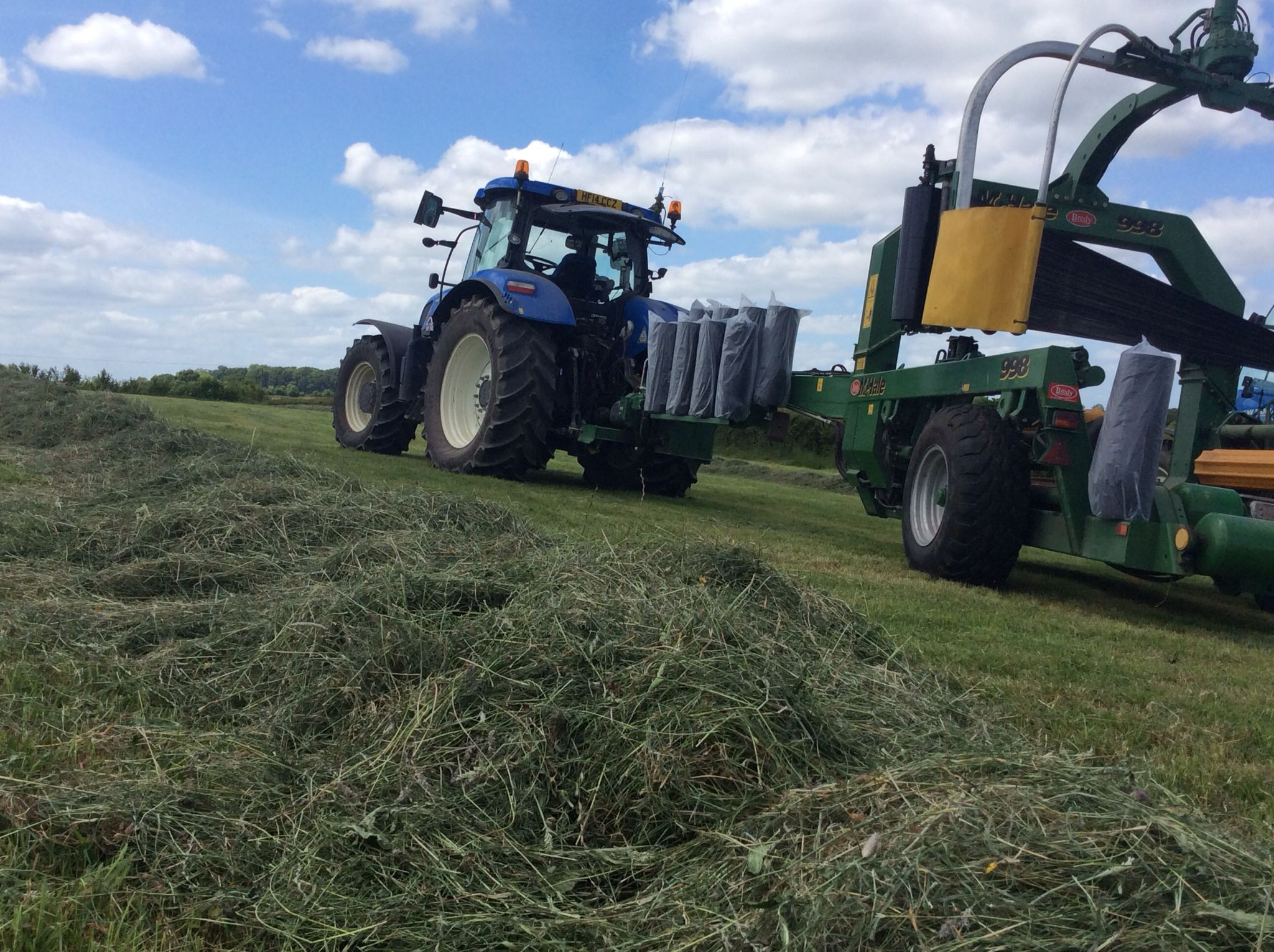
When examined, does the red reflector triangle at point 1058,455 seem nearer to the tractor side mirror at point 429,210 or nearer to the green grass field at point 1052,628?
the green grass field at point 1052,628

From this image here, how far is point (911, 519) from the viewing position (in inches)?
236

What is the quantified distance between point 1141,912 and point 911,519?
Answer: 4.62 m

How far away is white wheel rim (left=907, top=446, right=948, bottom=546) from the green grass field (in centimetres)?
32

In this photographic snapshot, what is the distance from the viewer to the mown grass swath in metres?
1.57

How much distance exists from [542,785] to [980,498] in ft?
12.5

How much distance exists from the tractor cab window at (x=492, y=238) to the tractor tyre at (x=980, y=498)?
497 cm

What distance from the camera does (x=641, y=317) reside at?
8.96m

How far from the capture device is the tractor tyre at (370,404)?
10.8m

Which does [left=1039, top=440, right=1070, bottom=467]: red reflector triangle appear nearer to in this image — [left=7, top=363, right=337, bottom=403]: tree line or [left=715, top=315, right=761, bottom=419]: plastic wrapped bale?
[left=715, top=315, right=761, bottom=419]: plastic wrapped bale

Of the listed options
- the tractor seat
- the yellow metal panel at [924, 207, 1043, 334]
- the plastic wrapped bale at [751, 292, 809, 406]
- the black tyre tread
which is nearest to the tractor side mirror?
the tractor seat

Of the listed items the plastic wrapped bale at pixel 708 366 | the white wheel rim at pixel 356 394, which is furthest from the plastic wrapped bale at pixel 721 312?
the white wheel rim at pixel 356 394

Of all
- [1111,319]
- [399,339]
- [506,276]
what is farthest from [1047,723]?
[399,339]

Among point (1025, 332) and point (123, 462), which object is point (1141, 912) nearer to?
point (1025, 332)

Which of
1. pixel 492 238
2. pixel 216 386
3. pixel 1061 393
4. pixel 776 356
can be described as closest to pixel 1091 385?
pixel 1061 393
